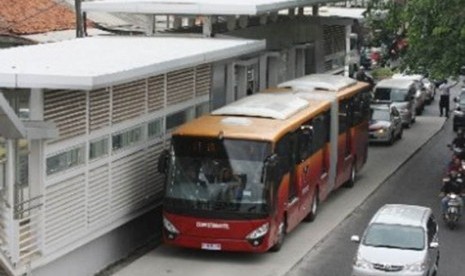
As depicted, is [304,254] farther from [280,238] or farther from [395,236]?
[395,236]

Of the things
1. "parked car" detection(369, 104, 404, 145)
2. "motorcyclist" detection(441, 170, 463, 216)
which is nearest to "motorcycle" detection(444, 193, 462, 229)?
"motorcyclist" detection(441, 170, 463, 216)

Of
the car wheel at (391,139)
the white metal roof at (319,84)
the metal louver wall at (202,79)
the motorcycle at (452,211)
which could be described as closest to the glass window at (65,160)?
the metal louver wall at (202,79)

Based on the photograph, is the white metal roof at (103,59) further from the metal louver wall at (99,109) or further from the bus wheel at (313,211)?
the bus wheel at (313,211)

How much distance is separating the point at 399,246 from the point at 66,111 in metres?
6.34

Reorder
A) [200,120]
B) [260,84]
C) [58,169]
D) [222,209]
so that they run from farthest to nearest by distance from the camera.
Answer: [260,84] < [200,120] < [222,209] < [58,169]

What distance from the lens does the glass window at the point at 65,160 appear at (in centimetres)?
1689

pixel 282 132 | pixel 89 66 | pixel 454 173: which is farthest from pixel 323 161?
pixel 89 66

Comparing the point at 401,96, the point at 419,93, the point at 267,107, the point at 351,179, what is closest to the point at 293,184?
the point at 267,107

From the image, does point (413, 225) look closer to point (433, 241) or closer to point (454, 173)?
point (433, 241)

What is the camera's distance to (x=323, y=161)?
25531 mm

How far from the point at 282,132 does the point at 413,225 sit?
366cm

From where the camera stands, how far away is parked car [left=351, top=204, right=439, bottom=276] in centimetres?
1744

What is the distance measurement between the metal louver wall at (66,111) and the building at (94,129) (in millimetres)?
17

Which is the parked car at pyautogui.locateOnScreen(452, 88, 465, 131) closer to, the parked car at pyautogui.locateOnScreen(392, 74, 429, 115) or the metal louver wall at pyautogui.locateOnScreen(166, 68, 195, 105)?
the parked car at pyautogui.locateOnScreen(392, 74, 429, 115)
